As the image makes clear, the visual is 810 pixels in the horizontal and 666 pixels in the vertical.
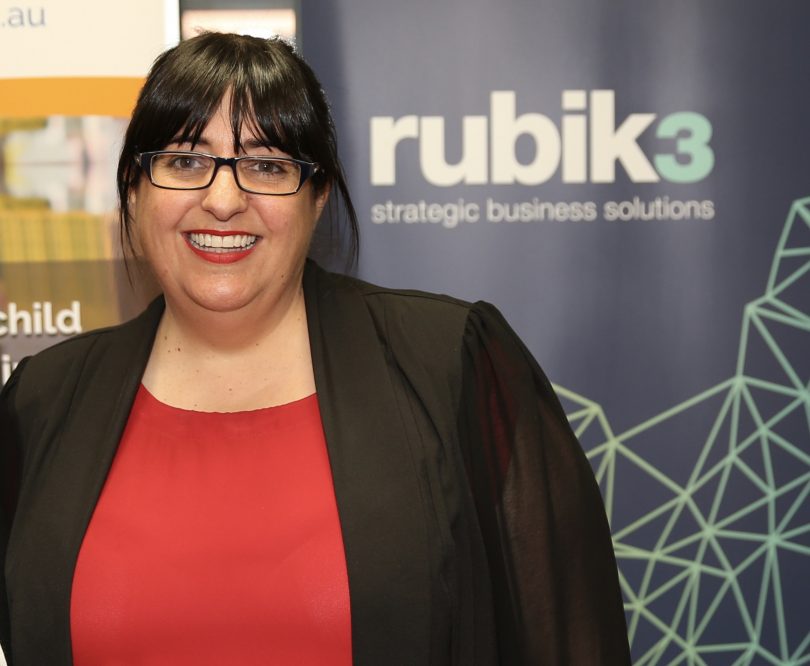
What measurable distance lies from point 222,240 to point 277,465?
0.30 m

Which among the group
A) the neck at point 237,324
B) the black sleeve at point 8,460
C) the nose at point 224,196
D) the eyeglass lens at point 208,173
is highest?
the eyeglass lens at point 208,173

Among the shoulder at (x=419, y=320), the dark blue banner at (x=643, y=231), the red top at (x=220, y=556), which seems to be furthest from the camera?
the dark blue banner at (x=643, y=231)

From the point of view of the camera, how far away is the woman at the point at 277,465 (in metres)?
1.22

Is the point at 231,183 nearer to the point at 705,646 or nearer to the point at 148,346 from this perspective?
the point at 148,346

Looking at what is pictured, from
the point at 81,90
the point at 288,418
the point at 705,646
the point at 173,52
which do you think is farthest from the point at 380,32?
the point at 705,646

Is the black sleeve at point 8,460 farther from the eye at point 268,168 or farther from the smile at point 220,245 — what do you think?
the eye at point 268,168

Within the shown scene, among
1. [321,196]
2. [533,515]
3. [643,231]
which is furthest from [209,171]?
[643,231]

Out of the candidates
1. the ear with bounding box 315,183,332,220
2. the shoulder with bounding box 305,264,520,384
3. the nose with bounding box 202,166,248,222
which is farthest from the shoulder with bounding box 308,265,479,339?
the nose with bounding box 202,166,248,222

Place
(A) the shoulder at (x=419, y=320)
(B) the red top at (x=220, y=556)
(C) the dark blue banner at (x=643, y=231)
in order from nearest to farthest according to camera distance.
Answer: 1. (B) the red top at (x=220, y=556)
2. (A) the shoulder at (x=419, y=320)
3. (C) the dark blue banner at (x=643, y=231)

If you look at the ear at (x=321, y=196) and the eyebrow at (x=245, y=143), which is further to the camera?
the ear at (x=321, y=196)

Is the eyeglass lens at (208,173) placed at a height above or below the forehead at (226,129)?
below

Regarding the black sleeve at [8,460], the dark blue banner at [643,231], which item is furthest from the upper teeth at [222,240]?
the dark blue banner at [643,231]

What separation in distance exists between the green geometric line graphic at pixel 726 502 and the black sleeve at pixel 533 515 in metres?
0.84

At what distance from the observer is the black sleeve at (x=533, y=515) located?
50.9 inches
